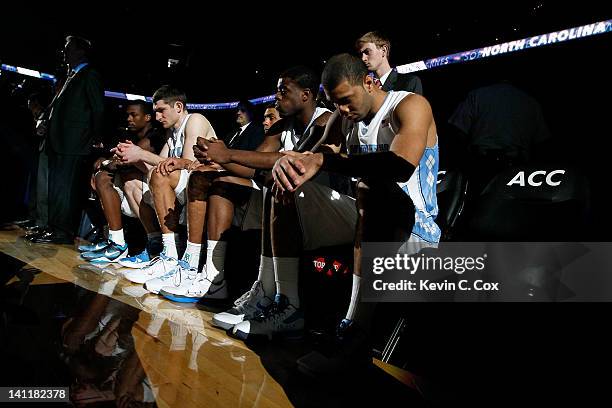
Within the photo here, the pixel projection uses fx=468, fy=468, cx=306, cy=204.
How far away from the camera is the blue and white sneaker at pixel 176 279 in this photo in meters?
2.40

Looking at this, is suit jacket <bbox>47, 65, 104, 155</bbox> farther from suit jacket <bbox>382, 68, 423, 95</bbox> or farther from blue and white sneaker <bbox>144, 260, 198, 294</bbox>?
suit jacket <bbox>382, 68, 423, 95</bbox>

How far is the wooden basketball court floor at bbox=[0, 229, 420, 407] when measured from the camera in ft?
3.98

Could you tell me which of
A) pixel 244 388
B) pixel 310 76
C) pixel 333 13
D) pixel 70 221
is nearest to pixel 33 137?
pixel 70 221

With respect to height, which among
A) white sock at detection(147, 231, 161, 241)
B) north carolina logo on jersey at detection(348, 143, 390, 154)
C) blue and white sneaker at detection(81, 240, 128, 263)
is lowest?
blue and white sneaker at detection(81, 240, 128, 263)

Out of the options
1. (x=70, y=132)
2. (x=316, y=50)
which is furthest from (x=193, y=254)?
(x=316, y=50)

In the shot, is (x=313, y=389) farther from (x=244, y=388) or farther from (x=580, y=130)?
(x=580, y=130)

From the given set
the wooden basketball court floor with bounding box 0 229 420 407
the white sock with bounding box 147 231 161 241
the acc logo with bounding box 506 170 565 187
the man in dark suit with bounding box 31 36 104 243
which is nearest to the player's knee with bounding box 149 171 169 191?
the white sock with bounding box 147 231 161 241

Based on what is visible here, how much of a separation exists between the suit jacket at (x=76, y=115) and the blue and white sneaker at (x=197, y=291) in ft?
7.25

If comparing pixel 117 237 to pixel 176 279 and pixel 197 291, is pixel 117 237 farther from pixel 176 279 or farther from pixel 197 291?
pixel 197 291

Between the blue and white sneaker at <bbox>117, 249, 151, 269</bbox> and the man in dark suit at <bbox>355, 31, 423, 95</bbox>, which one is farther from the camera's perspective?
the blue and white sneaker at <bbox>117, 249, 151, 269</bbox>

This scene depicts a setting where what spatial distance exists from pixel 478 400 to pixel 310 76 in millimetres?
1542

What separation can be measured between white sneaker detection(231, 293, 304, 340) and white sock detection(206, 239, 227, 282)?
1.96 feet

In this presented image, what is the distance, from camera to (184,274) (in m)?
2.42

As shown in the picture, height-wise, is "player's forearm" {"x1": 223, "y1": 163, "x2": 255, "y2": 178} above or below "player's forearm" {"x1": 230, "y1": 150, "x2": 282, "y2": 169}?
below
